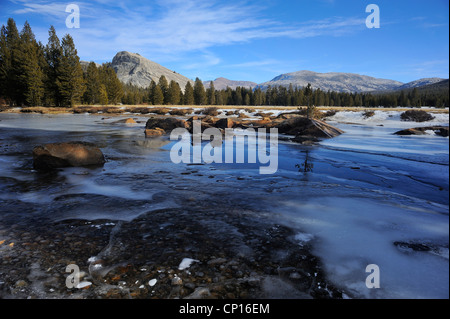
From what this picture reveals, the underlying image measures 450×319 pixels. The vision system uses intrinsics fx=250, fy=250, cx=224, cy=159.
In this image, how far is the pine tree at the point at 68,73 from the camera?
166 feet

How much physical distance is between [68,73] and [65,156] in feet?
177

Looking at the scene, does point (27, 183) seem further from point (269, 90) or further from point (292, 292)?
point (269, 90)

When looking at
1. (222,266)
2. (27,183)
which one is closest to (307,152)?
(222,266)

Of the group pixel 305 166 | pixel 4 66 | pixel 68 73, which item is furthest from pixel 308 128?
pixel 4 66

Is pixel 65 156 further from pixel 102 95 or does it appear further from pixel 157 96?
pixel 157 96

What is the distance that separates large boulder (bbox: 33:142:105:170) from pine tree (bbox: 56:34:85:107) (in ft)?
174

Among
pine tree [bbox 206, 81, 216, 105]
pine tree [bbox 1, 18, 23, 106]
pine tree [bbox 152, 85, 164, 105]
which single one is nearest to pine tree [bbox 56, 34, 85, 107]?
pine tree [bbox 1, 18, 23, 106]

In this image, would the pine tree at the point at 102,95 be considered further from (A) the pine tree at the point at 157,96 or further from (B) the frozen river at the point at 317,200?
(B) the frozen river at the point at 317,200

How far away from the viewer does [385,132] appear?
17047 millimetres

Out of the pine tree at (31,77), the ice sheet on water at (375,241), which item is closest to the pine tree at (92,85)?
the pine tree at (31,77)

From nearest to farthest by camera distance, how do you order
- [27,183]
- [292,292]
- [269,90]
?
[292,292]
[27,183]
[269,90]

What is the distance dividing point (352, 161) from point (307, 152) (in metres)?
2.07

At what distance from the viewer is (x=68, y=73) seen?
50562mm
